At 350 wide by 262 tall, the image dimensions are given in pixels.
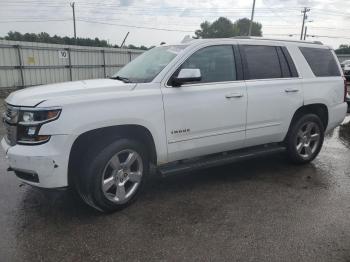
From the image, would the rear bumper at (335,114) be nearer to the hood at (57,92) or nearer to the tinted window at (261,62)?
the tinted window at (261,62)

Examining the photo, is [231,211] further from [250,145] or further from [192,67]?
[192,67]

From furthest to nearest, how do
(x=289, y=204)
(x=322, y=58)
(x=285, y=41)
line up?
(x=322, y=58) → (x=285, y=41) → (x=289, y=204)

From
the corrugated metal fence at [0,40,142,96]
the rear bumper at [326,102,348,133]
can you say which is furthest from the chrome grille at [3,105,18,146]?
the corrugated metal fence at [0,40,142,96]

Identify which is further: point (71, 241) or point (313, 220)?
point (313, 220)

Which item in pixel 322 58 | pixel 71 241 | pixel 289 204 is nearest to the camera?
pixel 71 241

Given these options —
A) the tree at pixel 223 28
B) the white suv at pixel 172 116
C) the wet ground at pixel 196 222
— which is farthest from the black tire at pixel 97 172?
the tree at pixel 223 28

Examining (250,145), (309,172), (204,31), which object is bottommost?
(309,172)

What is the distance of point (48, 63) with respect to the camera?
57.6ft

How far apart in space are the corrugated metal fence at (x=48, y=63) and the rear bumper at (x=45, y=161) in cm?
1372

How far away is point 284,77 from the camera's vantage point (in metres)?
5.05

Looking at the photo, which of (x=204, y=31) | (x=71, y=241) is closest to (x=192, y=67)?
(x=71, y=241)

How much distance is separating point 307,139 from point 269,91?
1281 mm

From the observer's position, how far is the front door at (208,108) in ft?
13.2

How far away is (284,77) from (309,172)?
1.51 m
